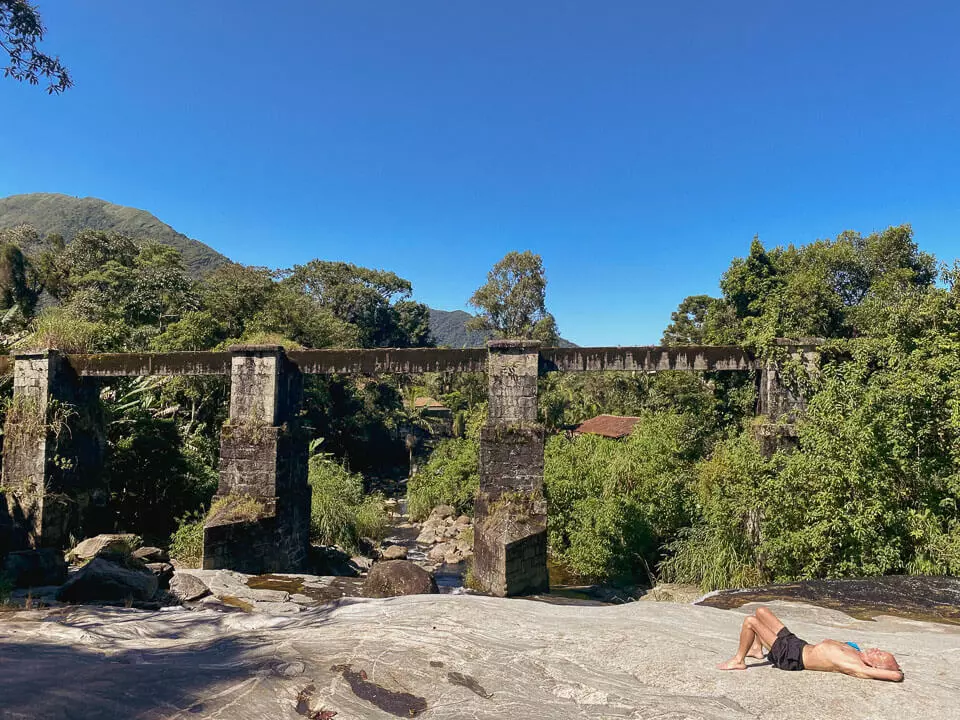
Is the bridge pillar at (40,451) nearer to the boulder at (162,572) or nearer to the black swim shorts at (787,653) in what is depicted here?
the boulder at (162,572)

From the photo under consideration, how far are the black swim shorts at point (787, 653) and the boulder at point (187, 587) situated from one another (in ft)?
28.2

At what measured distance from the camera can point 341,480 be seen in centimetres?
1911

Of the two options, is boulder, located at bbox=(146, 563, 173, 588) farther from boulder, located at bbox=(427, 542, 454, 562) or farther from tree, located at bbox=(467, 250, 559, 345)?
tree, located at bbox=(467, 250, 559, 345)

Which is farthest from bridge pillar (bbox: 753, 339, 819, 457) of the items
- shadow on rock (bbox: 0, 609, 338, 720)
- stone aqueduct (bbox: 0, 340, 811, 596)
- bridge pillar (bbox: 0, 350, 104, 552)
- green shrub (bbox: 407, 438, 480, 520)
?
bridge pillar (bbox: 0, 350, 104, 552)

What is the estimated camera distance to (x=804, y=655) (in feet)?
12.4

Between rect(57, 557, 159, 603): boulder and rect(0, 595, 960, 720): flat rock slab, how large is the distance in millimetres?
2221

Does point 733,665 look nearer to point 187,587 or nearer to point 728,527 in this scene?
point 728,527

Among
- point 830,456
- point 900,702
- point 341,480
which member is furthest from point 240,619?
point 341,480

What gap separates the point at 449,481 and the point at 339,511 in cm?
583

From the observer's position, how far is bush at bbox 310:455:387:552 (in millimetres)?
16716

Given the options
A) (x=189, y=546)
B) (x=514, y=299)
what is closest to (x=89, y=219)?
(x=514, y=299)

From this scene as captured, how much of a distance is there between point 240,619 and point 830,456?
9.04 meters

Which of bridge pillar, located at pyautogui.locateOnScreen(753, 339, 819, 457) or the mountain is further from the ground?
the mountain

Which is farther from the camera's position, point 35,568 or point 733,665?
point 35,568
